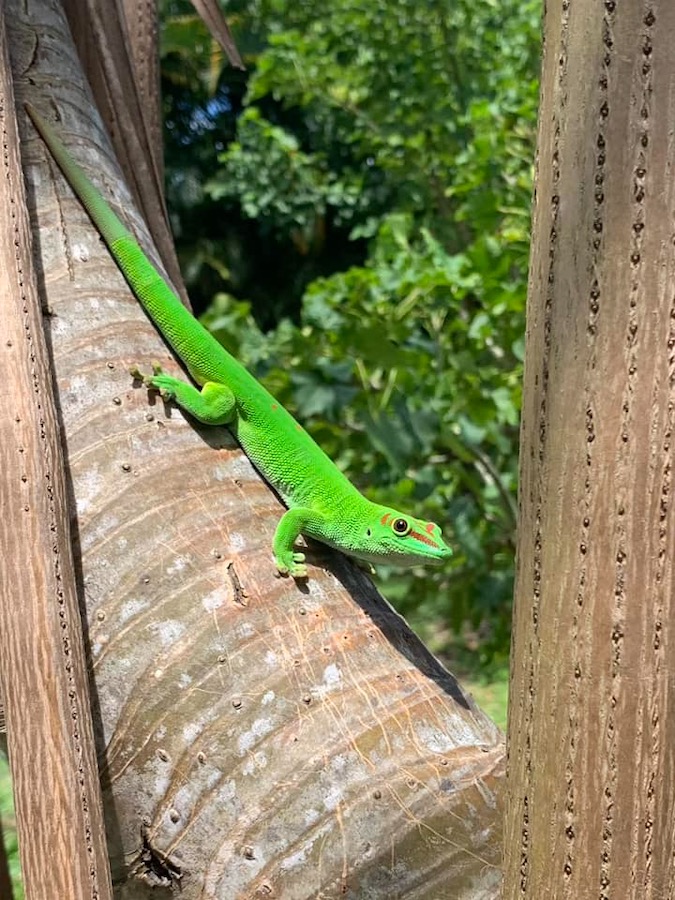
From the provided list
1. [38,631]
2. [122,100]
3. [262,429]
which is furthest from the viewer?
[262,429]

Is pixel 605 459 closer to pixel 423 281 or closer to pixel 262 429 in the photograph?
pixel 262 429

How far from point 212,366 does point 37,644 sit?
1252 mm

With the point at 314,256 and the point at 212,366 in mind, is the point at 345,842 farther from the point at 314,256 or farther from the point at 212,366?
the point at 314,256

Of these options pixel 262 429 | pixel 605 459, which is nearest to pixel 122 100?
pixel 262 429

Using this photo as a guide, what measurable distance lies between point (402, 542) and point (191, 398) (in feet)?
2.35

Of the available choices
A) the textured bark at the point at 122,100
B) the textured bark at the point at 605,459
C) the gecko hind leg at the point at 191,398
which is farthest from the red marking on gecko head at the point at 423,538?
the textured bark at the point at 605,459

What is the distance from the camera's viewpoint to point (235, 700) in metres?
1.21

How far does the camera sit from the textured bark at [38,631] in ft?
3.22

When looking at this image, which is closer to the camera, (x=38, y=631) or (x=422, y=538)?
(x=38, y=631)

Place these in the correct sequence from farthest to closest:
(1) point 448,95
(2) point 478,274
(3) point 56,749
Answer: (1) point 448,95 → (2) point 478,274 → (3) point 56,749

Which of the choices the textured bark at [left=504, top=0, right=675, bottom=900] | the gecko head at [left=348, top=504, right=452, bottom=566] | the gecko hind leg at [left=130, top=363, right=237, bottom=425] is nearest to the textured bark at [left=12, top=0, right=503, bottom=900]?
the gecko hind leg at [left=130, top=363, right=237, bottom=425]

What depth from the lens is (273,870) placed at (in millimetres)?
1123

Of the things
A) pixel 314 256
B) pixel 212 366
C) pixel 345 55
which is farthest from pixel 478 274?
pixel 314 256

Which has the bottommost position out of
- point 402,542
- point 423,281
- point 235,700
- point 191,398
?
point 235,700
